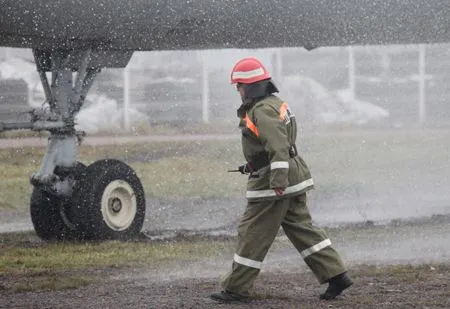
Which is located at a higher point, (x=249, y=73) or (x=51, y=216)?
(x=249, y=73)

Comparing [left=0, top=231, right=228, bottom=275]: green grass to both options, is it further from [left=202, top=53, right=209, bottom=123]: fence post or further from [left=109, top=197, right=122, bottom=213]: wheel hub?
[left=202, top=53, right=209, bottom=123]: fence post

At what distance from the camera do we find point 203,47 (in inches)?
571

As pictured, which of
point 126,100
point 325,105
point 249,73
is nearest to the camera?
point 249,73

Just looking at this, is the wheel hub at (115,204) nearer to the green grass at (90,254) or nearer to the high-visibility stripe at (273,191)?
the green grass at (90,254)

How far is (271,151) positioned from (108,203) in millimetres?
4695

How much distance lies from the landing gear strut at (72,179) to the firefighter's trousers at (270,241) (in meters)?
4.15

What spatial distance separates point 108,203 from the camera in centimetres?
1276

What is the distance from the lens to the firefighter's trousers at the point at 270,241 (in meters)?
8.51

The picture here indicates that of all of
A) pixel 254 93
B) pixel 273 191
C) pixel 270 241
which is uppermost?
pixel 254 93

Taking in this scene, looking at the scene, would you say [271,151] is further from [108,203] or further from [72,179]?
[72,179]

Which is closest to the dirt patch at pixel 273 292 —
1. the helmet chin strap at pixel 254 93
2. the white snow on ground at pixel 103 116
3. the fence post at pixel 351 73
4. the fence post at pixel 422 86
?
the helmet chin strap at pixel 254 93

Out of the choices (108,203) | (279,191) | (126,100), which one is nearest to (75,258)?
Result: (108,203)

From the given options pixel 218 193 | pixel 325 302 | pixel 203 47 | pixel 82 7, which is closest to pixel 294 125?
pixel 325 302

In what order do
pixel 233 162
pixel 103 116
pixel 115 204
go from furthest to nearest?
pixel 103 116
pixel 233 162
pixel 115 204
